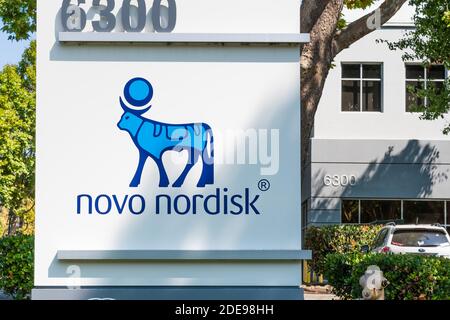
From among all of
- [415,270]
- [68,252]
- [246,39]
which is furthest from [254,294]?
[415,270]

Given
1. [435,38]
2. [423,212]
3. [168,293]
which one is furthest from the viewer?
[423,212]

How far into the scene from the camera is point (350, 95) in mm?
33938

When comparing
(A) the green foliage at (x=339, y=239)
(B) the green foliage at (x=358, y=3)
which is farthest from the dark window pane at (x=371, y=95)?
(B) the green foliage at (x=358, y=3)

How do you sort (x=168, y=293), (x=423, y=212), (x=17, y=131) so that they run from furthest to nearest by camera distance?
(x=17, y=131)
(x=423, y=212)
(x=168, y=293)

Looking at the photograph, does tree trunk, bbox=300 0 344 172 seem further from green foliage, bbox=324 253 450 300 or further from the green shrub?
the green shrub

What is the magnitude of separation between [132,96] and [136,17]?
600 mm

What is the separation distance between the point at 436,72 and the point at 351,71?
295cm

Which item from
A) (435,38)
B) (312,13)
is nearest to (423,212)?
(435,38)

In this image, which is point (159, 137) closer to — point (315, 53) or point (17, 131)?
point (315, 53)

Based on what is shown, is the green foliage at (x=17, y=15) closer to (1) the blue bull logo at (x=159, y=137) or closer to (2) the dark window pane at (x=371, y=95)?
(1) the blue bull logo at (x=159, y=137)

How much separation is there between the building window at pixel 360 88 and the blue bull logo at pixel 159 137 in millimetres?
27183

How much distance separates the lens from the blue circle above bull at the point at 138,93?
7094 millimetres

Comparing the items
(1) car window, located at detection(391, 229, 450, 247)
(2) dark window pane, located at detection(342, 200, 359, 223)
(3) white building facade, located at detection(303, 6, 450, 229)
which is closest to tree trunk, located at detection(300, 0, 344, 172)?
(1) car window, located at detection(391, 229, 450, 247)

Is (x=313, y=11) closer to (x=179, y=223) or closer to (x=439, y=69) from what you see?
(x=179, y=223)
